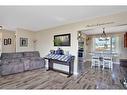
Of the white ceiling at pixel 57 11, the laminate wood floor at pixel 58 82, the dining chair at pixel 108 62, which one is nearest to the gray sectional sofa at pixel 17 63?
the laminate wood floor at pixel 58 82

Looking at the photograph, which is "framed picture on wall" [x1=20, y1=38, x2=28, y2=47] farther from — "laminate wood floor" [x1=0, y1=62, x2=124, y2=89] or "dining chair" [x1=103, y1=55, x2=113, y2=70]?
"dining chair" [x1=103, y1=55, x2=113, y2=70]

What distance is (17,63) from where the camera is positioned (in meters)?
4.53

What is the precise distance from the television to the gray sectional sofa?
139 cm

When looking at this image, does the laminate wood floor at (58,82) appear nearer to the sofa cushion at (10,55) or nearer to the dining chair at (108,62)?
the sofa cushion at (10,55)

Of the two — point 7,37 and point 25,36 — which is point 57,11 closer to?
point 25,36

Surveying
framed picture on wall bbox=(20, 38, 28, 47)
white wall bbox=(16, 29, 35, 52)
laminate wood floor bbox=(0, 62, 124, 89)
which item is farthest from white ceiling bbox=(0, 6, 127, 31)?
framed picture on wall bbox=(20, 38, 28, 47)

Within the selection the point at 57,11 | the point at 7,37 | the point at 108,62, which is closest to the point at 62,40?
the point at 57,11

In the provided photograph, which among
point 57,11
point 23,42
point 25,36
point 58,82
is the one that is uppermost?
point 57,11

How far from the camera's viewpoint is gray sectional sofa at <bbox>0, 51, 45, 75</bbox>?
416 centimetres

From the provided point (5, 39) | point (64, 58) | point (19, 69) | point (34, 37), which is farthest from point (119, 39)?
point (5, 39)

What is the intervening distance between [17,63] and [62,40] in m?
2.31

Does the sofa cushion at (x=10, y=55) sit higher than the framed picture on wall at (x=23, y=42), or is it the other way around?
the framed picture on wall at (x=23, y=42)

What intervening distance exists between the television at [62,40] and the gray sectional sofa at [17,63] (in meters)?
1.39

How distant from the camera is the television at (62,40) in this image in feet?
15.4
